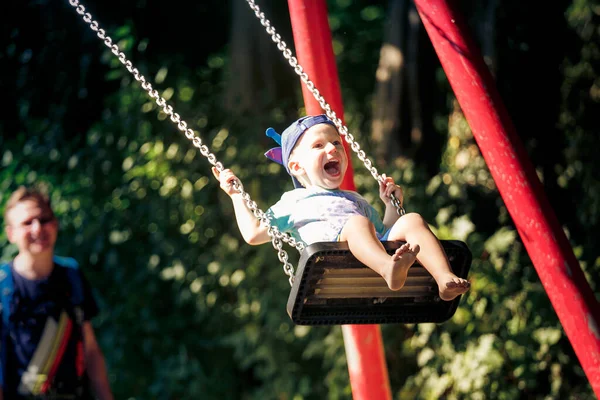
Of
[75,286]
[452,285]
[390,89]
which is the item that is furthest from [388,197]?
[390,89]

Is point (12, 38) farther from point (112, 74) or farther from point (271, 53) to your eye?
point (271, 53)

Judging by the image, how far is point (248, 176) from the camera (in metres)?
6.42

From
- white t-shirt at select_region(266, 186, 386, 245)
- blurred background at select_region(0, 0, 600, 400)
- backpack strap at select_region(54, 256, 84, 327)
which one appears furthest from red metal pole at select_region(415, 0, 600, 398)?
blurred background at select_region(0, 0, 600, 400)

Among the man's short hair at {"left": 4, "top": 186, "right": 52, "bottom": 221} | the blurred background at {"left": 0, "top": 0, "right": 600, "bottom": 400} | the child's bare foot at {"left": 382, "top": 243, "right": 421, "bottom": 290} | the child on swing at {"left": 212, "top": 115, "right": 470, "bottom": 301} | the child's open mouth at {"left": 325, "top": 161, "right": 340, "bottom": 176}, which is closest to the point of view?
the child's bare foot at {"left": 382, "top": 243, "right": 421, "bottom": 290}

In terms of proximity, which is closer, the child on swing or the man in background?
the child on swing

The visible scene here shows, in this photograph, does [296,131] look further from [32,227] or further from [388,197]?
[32,227]

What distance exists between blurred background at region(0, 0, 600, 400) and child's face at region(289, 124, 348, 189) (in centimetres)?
256

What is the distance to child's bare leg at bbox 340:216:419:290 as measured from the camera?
2785 millimetres

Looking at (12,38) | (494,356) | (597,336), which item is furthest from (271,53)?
(597,336)

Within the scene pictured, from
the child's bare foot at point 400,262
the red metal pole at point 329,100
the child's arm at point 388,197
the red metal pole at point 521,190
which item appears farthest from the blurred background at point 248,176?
the child's bare foot at point 400,262

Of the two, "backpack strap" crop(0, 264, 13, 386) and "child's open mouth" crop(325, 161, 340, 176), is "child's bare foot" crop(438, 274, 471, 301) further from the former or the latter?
"backpack strap" crop(0, 264, 13, 386)

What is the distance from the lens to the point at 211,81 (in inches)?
287

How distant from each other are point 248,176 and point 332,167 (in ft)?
10.4

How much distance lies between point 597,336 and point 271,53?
13.6 ft
